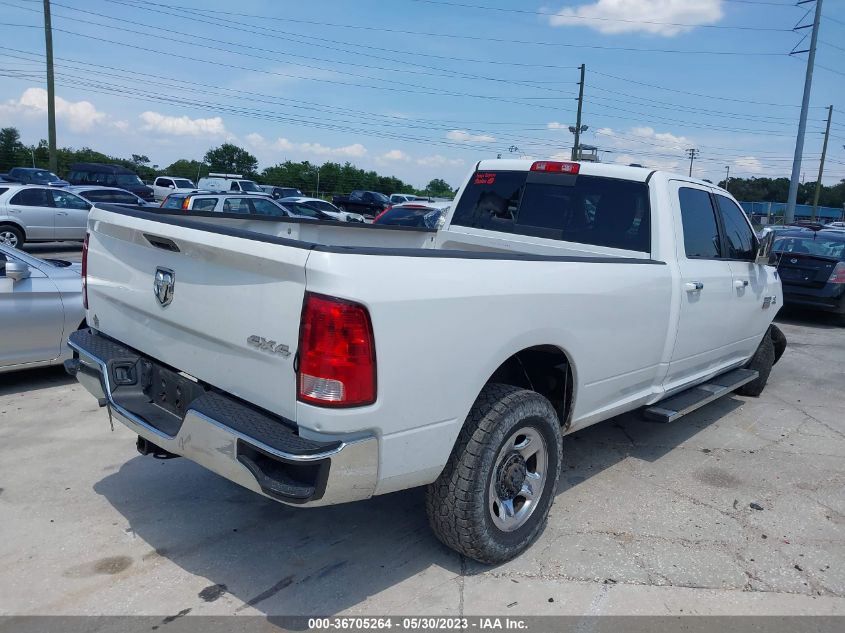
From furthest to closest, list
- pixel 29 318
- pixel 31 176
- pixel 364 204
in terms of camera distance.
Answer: pixel 364 204 → pixel 31 176 → pixel 29 318

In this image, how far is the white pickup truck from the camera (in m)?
2.62

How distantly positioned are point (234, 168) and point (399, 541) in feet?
217

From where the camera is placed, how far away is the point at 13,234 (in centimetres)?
1603

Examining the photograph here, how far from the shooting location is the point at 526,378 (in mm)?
3809

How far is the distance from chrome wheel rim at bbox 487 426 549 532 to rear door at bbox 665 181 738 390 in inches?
59.6

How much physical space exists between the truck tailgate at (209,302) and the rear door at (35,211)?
1459 centimetres

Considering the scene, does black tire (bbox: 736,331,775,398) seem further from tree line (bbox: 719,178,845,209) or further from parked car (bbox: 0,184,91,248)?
tree line (bbox: 719,178,845,209)

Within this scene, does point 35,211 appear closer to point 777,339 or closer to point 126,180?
point 777,339

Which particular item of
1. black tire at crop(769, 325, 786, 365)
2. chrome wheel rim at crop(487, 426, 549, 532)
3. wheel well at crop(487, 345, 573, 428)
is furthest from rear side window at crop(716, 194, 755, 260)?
chrome wheel rim at crop(487, 426, 549, 532)

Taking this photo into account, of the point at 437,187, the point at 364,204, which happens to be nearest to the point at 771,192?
the point at 437,187

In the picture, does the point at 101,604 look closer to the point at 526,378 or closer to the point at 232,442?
the point at 232,442

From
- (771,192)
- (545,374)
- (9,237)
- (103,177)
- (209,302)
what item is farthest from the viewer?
(771,192)

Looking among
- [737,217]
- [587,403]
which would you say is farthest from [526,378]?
[737,217]

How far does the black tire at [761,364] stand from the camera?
6.62 metres
